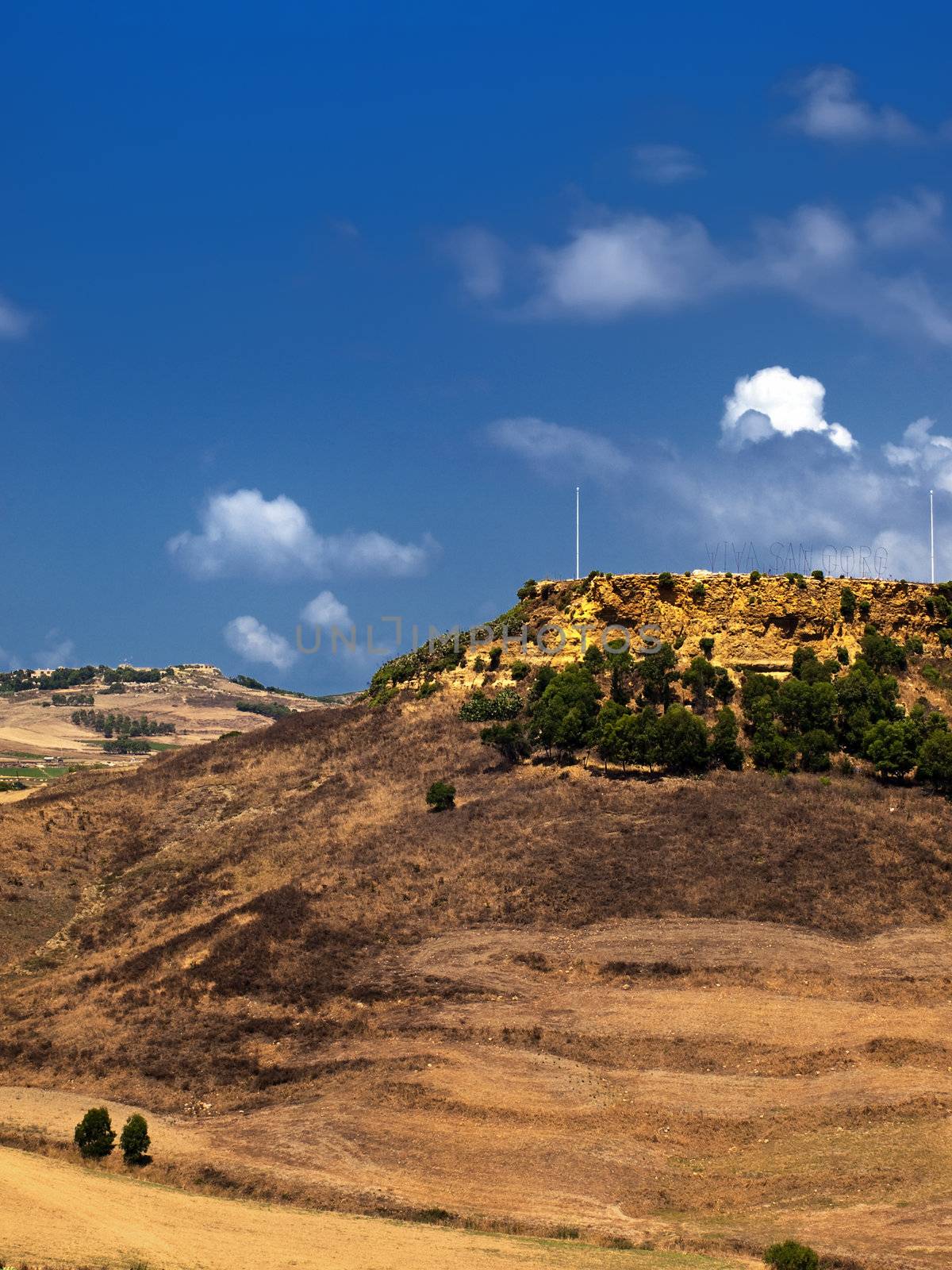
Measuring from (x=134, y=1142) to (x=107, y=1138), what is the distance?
35.2 inches

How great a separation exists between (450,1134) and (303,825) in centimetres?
2381

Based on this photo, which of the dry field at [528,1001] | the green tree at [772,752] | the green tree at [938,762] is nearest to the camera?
the dry field at [528,1001]

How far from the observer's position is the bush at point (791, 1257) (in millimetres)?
20094

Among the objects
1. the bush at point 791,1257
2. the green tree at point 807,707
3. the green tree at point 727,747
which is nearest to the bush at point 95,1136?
the bush at point 791,1257

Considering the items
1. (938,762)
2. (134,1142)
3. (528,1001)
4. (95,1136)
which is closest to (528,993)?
(528,1001)

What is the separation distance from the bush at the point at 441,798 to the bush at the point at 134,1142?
2259cm

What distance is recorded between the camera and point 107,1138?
27219mm

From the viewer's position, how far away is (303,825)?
50.2 m

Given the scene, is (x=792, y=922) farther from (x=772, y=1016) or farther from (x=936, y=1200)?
(x=936, y=1200)

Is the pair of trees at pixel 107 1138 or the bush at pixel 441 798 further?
the bush at pixel 441 798

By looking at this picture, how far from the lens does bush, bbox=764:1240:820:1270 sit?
2009 centimetres

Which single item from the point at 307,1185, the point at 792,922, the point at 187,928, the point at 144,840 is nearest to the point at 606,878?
the point at 792,922

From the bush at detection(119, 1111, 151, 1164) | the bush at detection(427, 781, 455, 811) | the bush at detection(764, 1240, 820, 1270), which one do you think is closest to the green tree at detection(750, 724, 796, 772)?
the bush at detection(427, 781, 455, 811)

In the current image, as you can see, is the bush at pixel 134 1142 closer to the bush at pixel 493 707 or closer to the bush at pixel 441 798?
the bush at pixel 441 798
